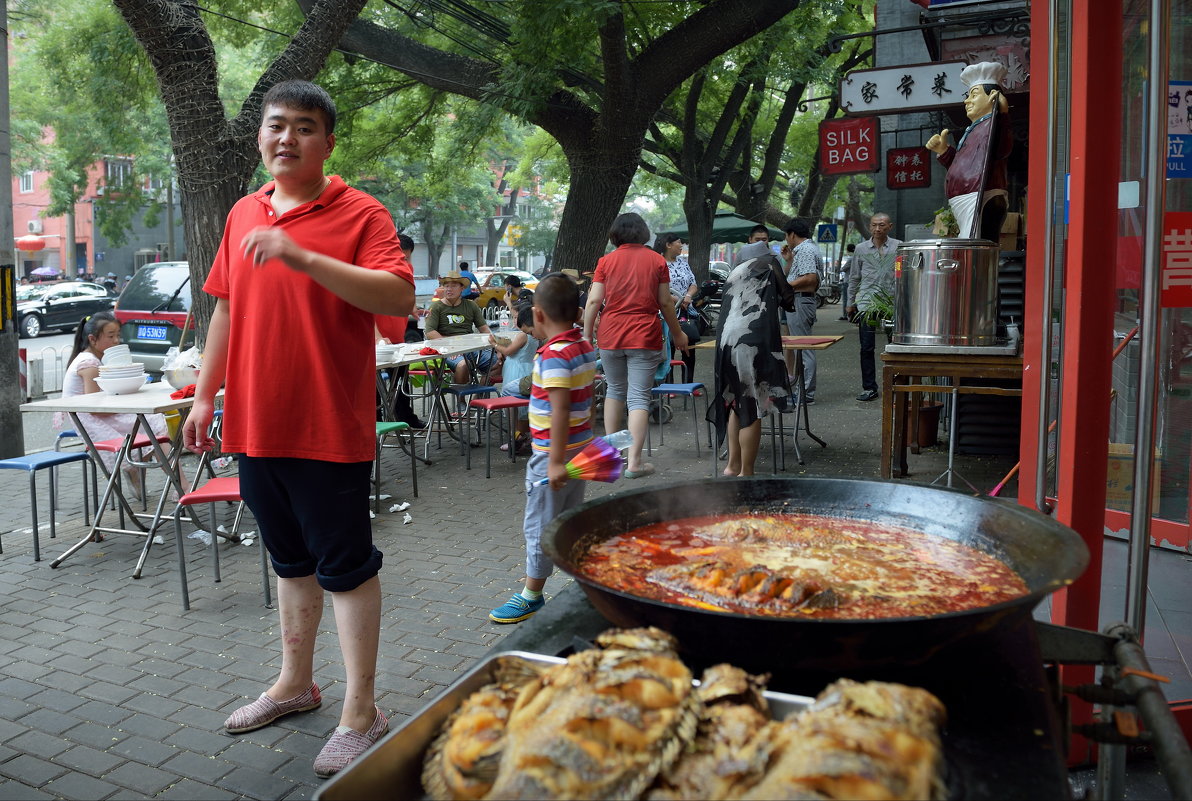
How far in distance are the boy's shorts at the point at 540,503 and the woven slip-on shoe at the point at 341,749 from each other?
141 cm

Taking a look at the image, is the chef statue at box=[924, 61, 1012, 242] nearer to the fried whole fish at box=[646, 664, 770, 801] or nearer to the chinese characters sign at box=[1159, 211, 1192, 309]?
the chinese characters sign at box=[1159, 211, 1192, 309]

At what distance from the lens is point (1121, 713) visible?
65.4 inches

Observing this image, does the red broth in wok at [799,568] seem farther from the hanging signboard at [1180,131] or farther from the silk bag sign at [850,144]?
the silk bag sign at [850,144]

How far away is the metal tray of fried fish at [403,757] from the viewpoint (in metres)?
1.25

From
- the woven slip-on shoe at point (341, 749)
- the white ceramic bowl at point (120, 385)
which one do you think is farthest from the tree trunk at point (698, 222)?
the woven slip-on shoe at point (341, 749)

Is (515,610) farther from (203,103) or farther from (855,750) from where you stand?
(203,103)

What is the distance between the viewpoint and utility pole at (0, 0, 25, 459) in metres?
8.58

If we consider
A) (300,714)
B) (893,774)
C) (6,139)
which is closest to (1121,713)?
(893,774)

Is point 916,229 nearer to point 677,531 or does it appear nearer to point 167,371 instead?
point 167,371

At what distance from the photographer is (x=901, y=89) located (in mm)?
11867

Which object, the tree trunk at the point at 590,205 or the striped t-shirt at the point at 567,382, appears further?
the tree trunk at the point at 590,205

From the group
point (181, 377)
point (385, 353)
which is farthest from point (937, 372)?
point (181, 377)

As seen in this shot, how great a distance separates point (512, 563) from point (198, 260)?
474 centimetres

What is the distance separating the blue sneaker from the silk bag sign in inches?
498
